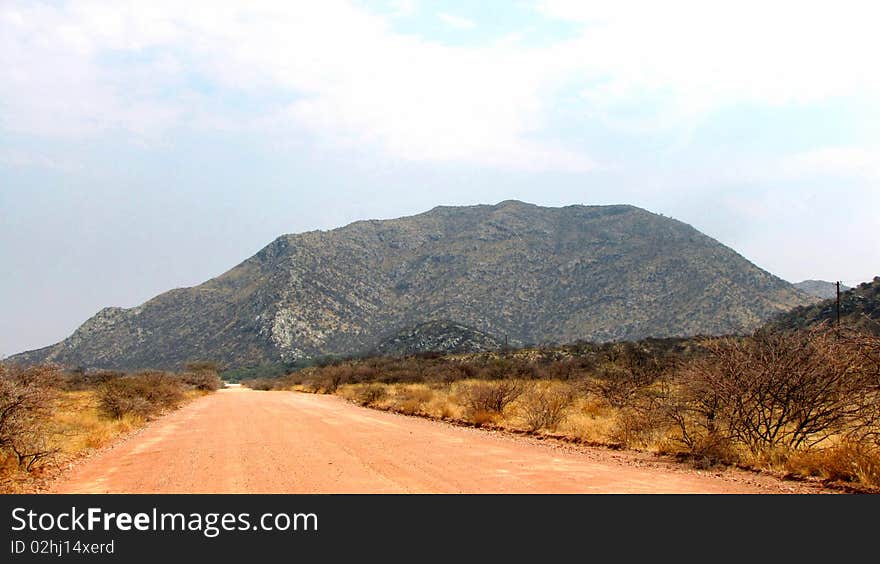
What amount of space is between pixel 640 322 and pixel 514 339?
63.5ft

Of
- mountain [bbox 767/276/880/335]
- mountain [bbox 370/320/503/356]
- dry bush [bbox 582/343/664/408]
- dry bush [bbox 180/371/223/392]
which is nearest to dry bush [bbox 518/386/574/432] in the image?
dry bush [bbox 582/343/664/408]

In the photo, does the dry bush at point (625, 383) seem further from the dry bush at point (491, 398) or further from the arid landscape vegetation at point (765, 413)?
the dry bush at point (491, 398)

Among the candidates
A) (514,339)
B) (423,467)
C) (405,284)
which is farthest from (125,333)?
(423,467)

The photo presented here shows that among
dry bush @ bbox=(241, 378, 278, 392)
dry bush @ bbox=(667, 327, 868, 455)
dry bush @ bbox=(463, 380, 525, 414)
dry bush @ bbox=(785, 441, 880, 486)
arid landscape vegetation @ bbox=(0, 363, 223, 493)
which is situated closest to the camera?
dry bush @ bbox=(785, 441, 880, 486)

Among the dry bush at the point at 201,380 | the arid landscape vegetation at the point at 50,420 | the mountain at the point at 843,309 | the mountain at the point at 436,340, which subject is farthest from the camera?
the mountain at the point at 436,340

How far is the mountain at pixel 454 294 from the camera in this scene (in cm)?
9519

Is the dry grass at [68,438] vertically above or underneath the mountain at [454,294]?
underneath

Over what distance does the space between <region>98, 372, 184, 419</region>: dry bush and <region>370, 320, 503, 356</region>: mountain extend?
53065mm

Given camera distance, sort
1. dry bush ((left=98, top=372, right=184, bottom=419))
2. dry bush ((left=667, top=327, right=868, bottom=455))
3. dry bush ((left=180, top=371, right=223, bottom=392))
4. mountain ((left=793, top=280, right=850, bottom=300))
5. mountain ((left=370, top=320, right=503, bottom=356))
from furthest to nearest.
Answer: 1. mountain ((left=793, top=280, right=850, bottom=300))
2. mountain ((left=370, top=320, right=503, bottom=356))
3. dry bush ((left=180, top=371, right=223, bottom=392))
4. dry bush ((left=98, top=372, right=184, bottom=419))
5. dry bush ((left=667, top=327, right=868, bottom=455))

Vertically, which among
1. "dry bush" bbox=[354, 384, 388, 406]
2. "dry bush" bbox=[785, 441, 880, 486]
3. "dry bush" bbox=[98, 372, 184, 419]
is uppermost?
"dry bush" bbox=[785, 441, 880, 486]

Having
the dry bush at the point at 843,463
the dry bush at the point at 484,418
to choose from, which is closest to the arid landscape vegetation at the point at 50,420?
the dry bush at the point at 484,418

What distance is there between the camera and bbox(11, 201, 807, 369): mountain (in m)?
95.2

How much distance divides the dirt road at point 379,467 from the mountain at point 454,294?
7148 cm

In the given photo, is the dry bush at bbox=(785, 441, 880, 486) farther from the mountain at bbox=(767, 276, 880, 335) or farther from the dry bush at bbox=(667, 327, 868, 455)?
the mountain at bbox=(767, 276, 880, 335)
